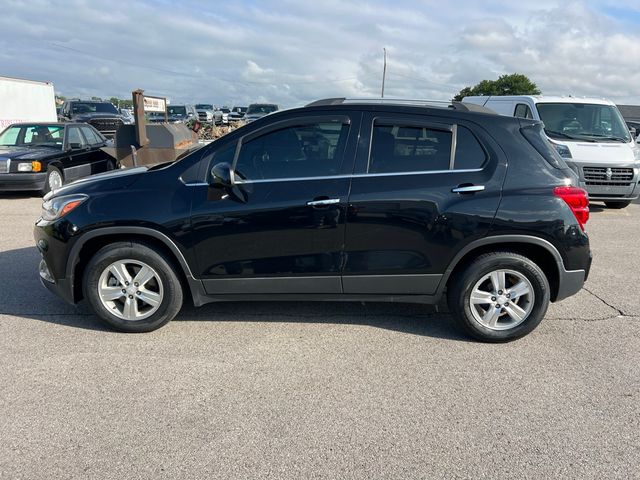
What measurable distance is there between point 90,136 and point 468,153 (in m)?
10.3

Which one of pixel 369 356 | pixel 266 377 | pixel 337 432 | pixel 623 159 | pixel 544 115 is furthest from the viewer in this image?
pixel 544 115

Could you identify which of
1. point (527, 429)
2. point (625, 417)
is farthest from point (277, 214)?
point (625, 417)

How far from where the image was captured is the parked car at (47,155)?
9.34 m

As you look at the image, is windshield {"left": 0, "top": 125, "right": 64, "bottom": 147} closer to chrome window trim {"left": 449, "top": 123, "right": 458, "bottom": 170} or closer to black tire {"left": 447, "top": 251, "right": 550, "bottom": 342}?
chrome window trim {"left": 449, "top": 123, "right": 458, "bottom": 170}

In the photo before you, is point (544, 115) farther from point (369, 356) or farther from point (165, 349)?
point (165, 349)

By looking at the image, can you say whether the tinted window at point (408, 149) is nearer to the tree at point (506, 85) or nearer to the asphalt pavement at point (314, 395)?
the asphalt pavement at point (314, 395)

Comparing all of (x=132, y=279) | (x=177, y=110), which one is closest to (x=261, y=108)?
(x=177, y=110)

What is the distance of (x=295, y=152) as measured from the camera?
3.78 m

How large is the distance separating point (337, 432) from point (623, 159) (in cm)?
839

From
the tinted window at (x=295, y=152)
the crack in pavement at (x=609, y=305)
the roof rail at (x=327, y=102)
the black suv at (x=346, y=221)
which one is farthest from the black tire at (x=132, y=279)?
the crack in pavement at (x=609, y=305)

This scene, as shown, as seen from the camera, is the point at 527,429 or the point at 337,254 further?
the point at 337,254

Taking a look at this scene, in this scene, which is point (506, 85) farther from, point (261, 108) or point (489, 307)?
point (489, 307)

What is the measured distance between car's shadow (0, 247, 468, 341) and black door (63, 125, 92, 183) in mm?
6190

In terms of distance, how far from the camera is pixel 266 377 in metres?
3.31
